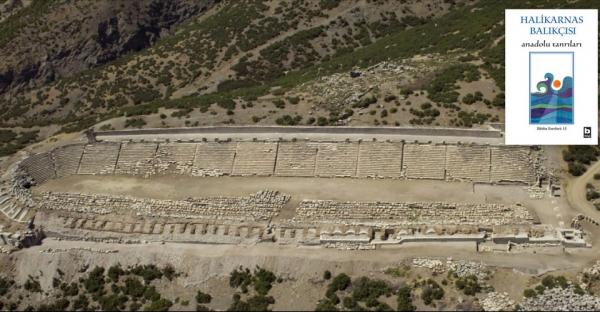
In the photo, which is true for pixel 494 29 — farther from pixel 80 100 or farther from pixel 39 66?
pixel 39 66

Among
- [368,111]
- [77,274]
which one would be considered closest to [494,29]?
[368,111]

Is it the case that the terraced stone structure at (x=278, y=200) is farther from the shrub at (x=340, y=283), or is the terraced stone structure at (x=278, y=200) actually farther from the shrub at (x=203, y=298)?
the shrub at (x=203, y=298)

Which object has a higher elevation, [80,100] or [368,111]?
[80,100]

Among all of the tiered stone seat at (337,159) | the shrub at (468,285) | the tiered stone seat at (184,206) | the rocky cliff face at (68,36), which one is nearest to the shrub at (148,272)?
the tiered stone seat at (184,206)

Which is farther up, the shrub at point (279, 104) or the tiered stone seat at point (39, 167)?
the shrub at point (279, 104)

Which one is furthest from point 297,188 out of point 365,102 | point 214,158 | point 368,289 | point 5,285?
point 5,285

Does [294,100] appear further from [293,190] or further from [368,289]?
[368,289]
